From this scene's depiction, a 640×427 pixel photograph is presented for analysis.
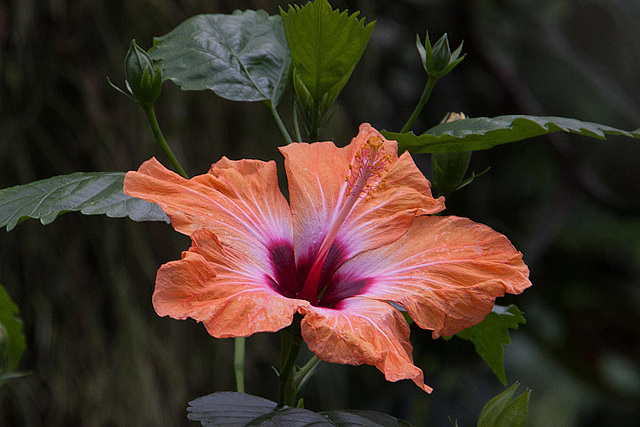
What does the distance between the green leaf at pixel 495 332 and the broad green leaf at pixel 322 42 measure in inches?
13.0

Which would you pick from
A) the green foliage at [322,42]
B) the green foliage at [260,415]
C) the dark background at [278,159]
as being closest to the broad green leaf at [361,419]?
the green foliage at [260,415]

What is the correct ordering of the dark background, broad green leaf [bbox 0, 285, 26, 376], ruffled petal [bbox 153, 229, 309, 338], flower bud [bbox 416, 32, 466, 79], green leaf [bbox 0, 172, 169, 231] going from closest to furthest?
ruffled petal [bbox 153, 229, 309, 338], green leaf [bbox 0, 172, 169, 231], flower bud [bbox 416, 32, 466, 79], broad green leaf [bbox 0, 285, 26, 376], the dark background

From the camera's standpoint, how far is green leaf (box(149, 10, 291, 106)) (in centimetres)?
75

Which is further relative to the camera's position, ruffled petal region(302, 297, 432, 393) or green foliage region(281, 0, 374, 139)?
green foliage region(281, 0, 374, 139)

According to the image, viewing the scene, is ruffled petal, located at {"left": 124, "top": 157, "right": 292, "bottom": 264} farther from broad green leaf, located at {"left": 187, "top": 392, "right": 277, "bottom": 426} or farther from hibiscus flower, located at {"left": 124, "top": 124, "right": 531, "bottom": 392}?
broad green leaf, located at {"left": 187, "top": 392, "right": 277, "bottom": 426}

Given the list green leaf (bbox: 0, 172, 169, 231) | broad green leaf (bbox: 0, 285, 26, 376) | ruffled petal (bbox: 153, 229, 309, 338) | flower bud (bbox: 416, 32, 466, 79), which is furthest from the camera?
broad green leaf (bbox: 0, 285, 26, 376)

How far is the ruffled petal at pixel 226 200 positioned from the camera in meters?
0.55

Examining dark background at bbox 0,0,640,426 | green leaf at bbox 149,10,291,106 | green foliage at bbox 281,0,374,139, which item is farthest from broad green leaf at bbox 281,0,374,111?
dark background at bbox 0,0,640,426

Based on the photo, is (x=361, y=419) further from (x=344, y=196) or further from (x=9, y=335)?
(x=9, y=335)

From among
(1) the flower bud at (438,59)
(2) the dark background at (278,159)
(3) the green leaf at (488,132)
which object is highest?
(1) the flower bud at (438,59)

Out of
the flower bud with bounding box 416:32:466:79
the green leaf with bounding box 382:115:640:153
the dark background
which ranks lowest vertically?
the dark background

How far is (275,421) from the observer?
0.55 meters

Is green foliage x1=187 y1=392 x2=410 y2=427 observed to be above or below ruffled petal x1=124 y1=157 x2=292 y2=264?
below

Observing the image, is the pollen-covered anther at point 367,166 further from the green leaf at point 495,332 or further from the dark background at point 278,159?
the dark background at point 278,159
